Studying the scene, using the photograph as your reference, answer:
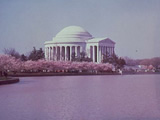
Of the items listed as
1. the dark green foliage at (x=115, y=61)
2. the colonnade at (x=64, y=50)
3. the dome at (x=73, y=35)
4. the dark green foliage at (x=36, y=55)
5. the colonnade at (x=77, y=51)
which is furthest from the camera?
the dome at (x=73, y=35)

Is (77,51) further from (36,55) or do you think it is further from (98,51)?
(36,55)

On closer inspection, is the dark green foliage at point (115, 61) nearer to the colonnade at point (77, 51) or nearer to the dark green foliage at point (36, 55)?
the colonnade at point (77, 51)

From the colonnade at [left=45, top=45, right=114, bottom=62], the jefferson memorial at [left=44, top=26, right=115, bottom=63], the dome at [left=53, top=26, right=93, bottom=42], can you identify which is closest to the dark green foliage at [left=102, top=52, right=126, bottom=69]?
the colonnade at [left=45, top=45, right=114, bottom=62]

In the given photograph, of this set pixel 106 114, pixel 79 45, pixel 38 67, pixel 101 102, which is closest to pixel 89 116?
pixel 106 114

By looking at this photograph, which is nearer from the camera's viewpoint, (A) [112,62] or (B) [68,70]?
(B) [68,70]

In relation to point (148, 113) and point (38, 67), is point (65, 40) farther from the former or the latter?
point (148, 113)

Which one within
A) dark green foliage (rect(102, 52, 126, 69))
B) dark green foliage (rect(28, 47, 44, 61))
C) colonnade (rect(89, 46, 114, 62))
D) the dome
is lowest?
dark green foliage (rect(102, 52, 126, 69))

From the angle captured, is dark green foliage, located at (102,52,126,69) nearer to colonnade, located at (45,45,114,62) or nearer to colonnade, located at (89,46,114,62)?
colonnade, located at (89,46,114,62)

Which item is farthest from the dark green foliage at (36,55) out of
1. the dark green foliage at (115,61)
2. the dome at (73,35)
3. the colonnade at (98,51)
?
the colonnade at (98,51)
